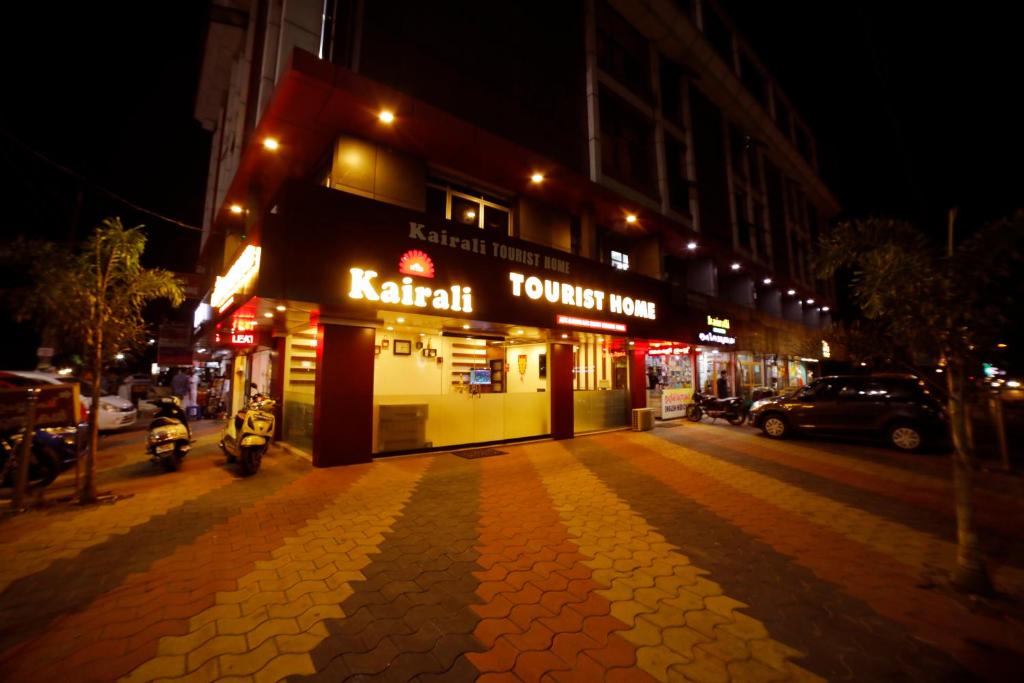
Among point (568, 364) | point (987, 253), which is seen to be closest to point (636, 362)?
point (568, 364)

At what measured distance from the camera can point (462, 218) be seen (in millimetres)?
10805

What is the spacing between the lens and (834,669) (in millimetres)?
2527

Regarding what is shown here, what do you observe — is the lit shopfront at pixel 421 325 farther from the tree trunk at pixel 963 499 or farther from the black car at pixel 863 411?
the tree trunk at pixel 963 499

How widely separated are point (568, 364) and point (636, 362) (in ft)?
12.1

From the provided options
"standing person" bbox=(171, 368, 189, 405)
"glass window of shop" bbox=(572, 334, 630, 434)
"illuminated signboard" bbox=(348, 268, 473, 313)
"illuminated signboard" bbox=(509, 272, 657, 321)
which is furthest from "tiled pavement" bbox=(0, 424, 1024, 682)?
"standing person" bbox=(171, 368, 189, 405)

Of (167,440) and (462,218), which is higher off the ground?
(462,218)

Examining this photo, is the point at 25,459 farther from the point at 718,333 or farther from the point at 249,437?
the point at 718,333

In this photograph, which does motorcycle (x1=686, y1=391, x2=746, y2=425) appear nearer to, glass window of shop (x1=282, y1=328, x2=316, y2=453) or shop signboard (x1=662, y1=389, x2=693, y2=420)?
shop signboard (x1=662, y1=389, x2=693, y2=420)

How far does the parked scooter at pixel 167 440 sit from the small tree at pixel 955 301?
10.7 meters

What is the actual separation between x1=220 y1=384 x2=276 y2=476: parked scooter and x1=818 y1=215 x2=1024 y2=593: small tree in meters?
8.96

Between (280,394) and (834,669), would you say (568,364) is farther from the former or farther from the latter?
(834,669)

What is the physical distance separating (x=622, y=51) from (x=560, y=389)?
48.5ft

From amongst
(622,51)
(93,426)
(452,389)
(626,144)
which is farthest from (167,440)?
(622,51)

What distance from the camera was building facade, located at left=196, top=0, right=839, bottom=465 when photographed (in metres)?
7.86
